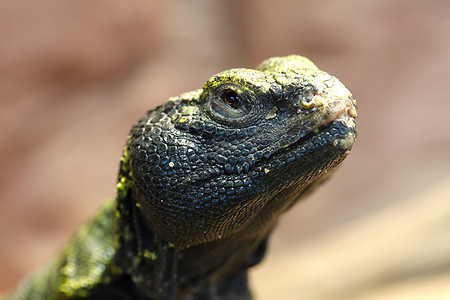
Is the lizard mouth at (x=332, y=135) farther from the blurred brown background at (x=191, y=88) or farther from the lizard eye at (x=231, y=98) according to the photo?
the blurred brown background at (x=191, y=88)

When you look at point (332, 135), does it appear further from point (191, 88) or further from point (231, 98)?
point (191, 88)

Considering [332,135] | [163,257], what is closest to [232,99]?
[332,135]

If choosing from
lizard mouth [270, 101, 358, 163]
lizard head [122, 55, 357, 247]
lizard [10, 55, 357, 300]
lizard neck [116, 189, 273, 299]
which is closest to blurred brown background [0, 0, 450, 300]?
lizard neck [116, 189, 273, 299]

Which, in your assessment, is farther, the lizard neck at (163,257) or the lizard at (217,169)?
the lizard neck at (163,257)

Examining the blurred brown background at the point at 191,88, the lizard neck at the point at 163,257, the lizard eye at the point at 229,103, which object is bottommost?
the lizard neck at the point at 163,257

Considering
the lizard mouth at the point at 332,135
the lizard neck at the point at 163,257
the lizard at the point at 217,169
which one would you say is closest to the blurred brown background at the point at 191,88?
the lizard neck at the point at 163,257

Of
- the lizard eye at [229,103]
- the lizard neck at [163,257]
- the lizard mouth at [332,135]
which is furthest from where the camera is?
the lizard neck at [163,257]

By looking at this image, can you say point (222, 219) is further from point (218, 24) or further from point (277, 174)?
point (218, 24)

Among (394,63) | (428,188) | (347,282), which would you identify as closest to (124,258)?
(347,282)
